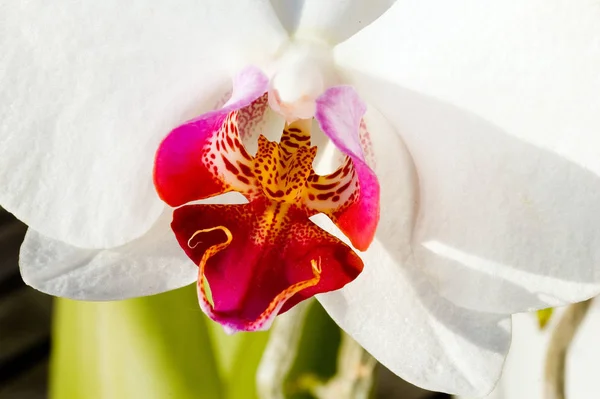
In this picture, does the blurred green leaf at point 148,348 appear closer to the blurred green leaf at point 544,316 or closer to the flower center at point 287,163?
the flower center at point 287,163

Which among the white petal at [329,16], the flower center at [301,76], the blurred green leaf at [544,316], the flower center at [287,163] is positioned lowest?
the blurred green leaf at [544,316]

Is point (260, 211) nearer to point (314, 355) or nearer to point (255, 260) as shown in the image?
point (255, 260)

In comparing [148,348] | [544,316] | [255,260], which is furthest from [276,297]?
[544,316]

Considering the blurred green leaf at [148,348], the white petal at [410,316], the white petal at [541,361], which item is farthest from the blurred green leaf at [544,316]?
the blurred green leaf at [148,348]

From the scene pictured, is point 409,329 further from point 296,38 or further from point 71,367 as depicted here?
point 71,367

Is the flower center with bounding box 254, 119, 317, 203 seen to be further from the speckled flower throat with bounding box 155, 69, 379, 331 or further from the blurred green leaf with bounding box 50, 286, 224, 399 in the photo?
the blurred green leaf with bounding box 50, 286, 224, 399

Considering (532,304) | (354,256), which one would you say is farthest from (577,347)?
(354,256)
